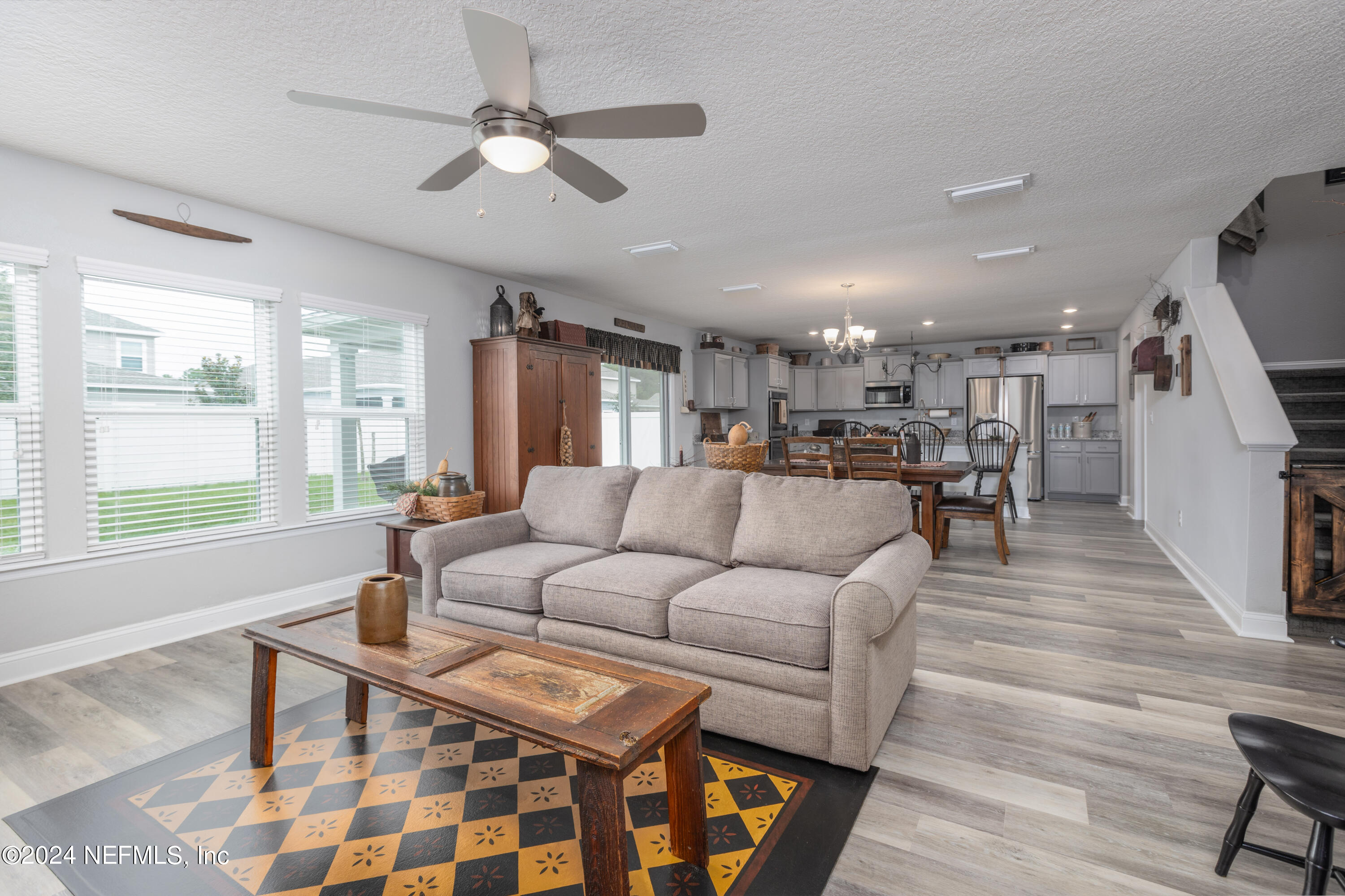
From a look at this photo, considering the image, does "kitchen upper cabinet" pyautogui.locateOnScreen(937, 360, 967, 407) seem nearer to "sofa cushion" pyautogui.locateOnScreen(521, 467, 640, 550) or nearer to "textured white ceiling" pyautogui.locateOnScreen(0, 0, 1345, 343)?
"textured white ceiling" pyautogui.locateOnScreen(0, 0, 1345, 343)

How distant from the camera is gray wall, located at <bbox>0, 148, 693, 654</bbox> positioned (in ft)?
9.65

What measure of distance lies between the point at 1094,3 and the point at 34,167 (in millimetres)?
4423

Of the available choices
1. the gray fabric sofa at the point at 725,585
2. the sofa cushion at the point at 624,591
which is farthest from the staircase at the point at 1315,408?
the sofa cushion at the point at 624,591

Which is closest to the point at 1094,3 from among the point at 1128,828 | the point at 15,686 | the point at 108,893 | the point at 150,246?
the point at 1128,828

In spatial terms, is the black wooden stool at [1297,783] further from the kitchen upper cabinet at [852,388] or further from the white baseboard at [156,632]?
the kitchen upper cabinet at [852,388]

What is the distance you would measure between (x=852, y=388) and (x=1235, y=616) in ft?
23.1

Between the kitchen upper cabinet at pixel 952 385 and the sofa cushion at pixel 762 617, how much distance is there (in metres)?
7.98

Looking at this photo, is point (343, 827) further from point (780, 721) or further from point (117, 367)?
point (117, 367)

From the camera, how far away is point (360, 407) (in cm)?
439

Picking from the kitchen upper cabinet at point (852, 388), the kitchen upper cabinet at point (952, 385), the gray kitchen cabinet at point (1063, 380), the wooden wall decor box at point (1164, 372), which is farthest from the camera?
the kitchen upper cabinet at point (852, 388)

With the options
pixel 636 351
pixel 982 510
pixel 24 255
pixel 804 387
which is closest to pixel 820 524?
pixel 982 510

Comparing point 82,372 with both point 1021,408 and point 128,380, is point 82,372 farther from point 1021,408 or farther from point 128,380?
point 1021,408

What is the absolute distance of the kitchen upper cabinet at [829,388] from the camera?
10.2 metres

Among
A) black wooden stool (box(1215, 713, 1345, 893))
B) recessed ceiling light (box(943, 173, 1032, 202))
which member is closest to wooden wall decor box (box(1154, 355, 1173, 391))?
recessed ceiling light (box(943, 173, 1032, 202))
